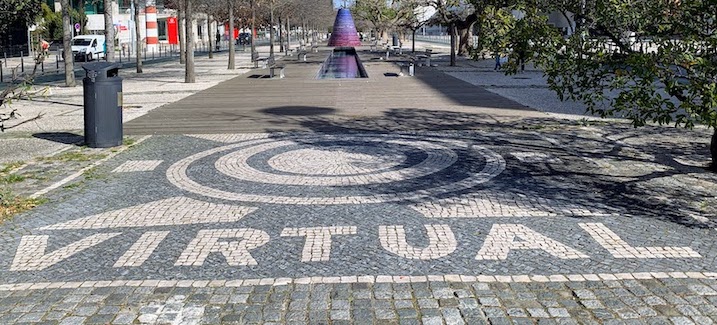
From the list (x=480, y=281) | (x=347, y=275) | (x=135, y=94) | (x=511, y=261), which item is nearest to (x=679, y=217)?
(x=511, y=261)

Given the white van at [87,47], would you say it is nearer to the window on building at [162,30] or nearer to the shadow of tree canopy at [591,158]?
the shadow of tree canopy at [591,158]

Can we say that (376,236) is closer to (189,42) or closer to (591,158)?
(591,158)

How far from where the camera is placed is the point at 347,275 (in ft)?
20.2

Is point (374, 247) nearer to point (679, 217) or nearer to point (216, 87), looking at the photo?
point (679, 217)

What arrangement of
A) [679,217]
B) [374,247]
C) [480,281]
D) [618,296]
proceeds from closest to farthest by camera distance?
[618,296]
[480,281]
[374,247]
[679,217]

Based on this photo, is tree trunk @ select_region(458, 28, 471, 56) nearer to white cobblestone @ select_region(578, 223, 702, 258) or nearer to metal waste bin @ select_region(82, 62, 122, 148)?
metal waste bin @ select_region(82, 62, 122, 148)

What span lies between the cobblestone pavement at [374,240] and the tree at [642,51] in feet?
3.85

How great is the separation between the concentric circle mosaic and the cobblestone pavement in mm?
56

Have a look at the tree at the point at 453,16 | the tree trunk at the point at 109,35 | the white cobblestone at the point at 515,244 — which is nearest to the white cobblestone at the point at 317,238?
the white cobblestone at the point at 515,244

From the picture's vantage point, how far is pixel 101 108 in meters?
13.0

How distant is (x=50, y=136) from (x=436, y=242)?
10.4 meters

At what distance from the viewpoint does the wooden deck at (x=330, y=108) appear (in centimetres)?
1588

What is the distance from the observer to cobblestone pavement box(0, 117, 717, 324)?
547 centimetres

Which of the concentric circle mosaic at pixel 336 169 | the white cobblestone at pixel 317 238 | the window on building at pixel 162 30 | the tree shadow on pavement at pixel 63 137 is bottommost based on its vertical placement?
the white cobblestone at pixel 317 238
